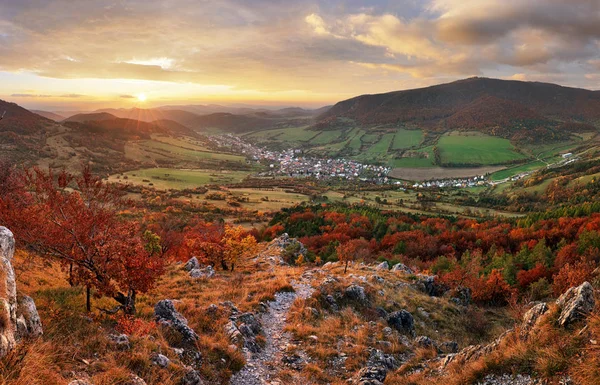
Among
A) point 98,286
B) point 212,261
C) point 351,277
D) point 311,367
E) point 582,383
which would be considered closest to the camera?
point 582,383

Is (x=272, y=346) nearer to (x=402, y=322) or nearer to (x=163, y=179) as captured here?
(x=402, y=322)

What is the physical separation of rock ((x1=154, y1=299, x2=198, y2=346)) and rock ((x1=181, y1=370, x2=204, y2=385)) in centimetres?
295

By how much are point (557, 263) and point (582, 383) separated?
195 ft

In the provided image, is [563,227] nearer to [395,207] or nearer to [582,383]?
[395,207]

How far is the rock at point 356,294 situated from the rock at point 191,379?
18294mm

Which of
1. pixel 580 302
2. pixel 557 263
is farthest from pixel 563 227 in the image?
pixel 580 302

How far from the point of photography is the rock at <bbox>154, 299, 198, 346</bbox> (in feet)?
54.0

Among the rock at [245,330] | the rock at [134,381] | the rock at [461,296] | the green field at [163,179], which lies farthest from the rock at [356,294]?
the green field at [163,179]

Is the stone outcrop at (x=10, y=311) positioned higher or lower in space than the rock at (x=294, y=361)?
higher

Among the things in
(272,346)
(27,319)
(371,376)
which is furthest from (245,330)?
(27,319)

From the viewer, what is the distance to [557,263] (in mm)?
53500

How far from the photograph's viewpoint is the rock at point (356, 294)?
29.1 metres

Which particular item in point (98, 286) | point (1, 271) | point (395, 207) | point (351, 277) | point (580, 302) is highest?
point (1, 271)

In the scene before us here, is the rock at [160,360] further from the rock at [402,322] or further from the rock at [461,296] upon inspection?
the rock at [461,296]
